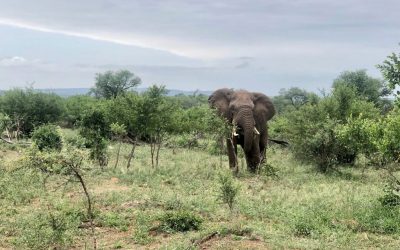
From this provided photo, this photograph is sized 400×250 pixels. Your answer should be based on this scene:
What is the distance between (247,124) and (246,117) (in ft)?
1.11

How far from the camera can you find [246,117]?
20812 mm

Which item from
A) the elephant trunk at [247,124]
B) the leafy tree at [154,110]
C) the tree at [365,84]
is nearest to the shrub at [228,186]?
the elephant trunk at [247,124]

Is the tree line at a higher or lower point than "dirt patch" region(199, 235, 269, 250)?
higher

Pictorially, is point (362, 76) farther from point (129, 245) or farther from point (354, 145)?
point (129, 245)

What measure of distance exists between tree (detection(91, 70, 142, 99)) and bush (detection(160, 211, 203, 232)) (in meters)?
65.7

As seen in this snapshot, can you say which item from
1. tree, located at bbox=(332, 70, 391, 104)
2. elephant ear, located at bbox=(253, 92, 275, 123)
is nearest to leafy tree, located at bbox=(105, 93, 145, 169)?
elephant ear, located at bbox=(253, 92, 275, 123)

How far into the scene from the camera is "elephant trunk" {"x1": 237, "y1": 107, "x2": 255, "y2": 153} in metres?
20.5

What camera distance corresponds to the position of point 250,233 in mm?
10430

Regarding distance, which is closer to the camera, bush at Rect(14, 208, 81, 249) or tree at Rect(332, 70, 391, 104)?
bush at Rect(14, 208, 81, 249)

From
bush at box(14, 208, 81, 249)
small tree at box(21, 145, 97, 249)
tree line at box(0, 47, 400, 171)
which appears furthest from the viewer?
tree line at box(0, 47, 400, 171)

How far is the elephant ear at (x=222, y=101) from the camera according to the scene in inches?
860

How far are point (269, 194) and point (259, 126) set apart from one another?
23.0 ft

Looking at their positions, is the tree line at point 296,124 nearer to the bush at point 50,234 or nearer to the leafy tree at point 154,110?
the leafy tree at point 154,110

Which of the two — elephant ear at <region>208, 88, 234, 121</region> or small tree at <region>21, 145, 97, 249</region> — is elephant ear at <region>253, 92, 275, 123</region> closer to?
elephant ear at <region>208, 88, 234, 121</region>
